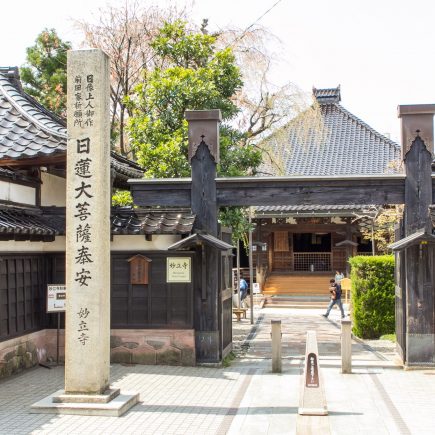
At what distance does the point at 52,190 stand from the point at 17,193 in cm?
164

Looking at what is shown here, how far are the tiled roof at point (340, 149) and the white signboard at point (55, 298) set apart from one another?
2271 centimetres

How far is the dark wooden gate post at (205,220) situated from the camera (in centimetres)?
1398

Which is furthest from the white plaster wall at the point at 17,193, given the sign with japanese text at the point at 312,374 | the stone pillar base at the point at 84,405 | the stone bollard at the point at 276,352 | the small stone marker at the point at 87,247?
the sign with japanese text at the point at 312,374

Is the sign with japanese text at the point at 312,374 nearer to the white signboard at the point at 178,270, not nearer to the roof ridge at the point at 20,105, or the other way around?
the white signboard at the point at 178,270

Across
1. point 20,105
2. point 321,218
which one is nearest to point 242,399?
point 20,105

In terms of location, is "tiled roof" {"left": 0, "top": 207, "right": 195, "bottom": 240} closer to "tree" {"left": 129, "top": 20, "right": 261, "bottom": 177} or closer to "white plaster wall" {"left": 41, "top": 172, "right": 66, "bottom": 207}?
"white plaster wall" {"left": 41, "top": 172, "right": 66, "bottom": 207}

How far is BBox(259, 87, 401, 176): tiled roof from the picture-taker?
3666cm

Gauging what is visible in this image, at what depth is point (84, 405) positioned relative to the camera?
32.1 ft

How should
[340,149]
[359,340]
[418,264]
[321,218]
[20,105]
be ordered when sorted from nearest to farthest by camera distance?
[418,264] → [20,105] → [359,340] → [321,218] → [340,149]

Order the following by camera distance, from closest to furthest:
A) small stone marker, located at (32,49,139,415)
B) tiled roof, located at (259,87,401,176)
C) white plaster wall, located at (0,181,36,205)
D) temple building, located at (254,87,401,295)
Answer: small stone marker, located at (32,49,139,415) → white plaster wall, located at (0,181,36,205) → temple building, located at (254,87,401,295) → tiled roof, located at (259,87,401,176)

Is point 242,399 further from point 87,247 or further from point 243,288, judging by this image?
point 243,288

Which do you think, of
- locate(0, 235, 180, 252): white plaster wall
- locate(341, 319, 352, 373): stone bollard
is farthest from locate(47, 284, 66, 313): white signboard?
locate(341, 319, 352, 373): stone bollard

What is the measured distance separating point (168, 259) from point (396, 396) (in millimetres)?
5561

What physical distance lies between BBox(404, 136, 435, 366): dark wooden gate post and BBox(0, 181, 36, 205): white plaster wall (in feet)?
26.8
